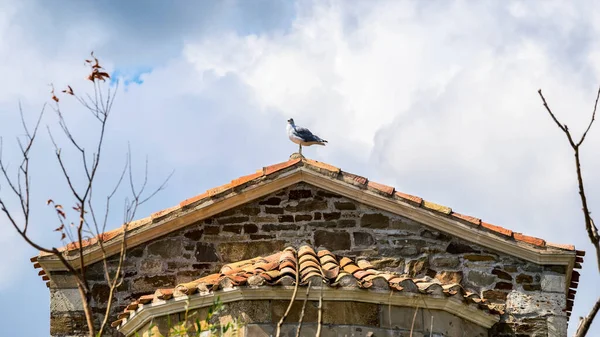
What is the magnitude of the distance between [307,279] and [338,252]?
5.58 feet

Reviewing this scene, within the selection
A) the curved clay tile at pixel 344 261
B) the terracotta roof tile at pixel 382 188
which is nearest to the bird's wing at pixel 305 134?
the terracotta roof tile at pixel 382 188

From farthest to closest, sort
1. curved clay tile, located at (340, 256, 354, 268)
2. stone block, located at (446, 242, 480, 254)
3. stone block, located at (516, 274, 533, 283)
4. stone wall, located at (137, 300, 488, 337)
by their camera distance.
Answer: stone block, located at (446, 242, 480, 254)
stone block, located at (516, 274, 533, 283)
curved clay tile, located at (340, 256, 354, 268)
stone wall, located at (137, 300, 488, 337)

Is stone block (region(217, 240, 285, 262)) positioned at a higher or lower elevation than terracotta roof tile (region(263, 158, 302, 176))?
lower

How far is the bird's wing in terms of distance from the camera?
11.7 m

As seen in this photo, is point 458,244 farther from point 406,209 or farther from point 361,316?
point 361,316

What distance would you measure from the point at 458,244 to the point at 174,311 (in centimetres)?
313

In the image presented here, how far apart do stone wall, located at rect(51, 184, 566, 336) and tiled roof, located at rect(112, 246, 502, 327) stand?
179mm

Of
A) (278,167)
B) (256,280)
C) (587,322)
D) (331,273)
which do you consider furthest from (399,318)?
(587,322)

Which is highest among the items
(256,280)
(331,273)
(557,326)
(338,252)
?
(338,252)

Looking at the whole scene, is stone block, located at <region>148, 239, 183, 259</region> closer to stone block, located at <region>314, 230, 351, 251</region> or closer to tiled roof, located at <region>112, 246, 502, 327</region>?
tiled roof, located at <region>112, 246, 502, 327</region>

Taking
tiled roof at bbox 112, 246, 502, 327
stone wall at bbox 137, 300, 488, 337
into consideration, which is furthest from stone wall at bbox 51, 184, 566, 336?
stone wall at bbox 137, 300, 488, 337

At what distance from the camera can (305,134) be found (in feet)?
38.3

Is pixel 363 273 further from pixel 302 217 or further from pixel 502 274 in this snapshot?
pixel 502 274

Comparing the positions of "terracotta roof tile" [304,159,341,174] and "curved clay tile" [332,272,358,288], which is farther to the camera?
"terracotta roof tile" [304,159,341,174]
